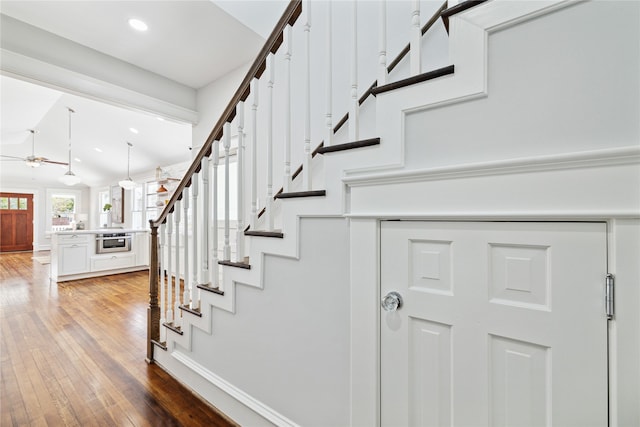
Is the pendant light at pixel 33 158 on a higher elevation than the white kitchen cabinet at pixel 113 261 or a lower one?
higher

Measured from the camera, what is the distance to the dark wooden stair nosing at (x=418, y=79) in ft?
3.10

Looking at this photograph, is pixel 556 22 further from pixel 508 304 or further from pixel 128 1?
pixel 128 1

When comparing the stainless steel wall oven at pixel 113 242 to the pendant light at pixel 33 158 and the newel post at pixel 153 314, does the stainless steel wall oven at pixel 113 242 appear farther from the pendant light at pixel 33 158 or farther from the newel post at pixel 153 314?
the newel post at pixel 153 314

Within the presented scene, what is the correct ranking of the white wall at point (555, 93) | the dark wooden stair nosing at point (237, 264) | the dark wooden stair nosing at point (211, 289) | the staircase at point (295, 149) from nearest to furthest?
the white wall at point (555, 93)
the staircase at point (295, 149)
the dark wooden stair nosing at point (237, 264)
the dark wooden stair nosing at point (211, 289)

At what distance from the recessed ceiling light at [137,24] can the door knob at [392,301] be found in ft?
10.7

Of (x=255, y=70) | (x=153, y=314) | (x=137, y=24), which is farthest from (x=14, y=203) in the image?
(x=255, y=70)

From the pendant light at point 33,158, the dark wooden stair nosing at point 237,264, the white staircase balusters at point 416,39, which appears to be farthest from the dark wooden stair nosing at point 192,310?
the pendant light at point 33,158

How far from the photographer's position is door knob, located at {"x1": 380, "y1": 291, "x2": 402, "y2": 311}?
1069 mm

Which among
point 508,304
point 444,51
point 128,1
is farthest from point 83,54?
point 508,304

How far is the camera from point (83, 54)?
2941mm

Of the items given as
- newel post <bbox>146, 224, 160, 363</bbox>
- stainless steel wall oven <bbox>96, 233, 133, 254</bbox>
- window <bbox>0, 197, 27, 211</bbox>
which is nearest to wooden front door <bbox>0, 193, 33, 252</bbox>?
window <bbox>0, 197, 27, 211</bbox>

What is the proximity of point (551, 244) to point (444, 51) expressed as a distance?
123 centimetres

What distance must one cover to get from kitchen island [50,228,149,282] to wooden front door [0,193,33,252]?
7.15 m

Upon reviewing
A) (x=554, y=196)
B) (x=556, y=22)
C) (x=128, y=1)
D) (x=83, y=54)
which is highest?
(x=128, y=1)
